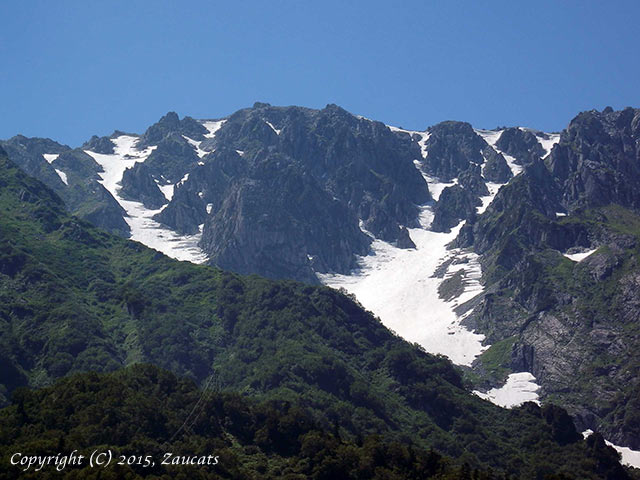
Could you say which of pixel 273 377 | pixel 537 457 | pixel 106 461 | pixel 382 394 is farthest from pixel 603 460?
pixel 106 461

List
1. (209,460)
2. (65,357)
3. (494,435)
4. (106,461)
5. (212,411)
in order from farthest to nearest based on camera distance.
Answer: (494,435)
(65,357)
(212,411)
(209,460)
(106,461)

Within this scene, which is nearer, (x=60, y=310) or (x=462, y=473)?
(x=462, y=473)

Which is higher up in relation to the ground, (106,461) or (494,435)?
(494,435)

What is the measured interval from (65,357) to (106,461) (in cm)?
7993

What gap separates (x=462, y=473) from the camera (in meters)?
118

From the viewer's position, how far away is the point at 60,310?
200 m

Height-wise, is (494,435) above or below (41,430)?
above

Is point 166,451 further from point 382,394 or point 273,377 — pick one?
point 382,394

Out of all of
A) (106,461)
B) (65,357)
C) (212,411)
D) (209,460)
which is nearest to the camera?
(106,461)

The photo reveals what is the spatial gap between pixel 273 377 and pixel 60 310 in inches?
1924

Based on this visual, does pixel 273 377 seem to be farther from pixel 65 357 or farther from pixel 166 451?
pixel 166 451

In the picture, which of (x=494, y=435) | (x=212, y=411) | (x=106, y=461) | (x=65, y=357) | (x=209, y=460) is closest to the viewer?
(x=106, y=461)

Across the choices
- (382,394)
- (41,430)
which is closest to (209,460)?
(41,430)

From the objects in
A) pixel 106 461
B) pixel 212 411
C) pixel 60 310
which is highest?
pixel 60 310
